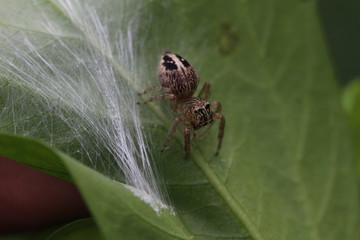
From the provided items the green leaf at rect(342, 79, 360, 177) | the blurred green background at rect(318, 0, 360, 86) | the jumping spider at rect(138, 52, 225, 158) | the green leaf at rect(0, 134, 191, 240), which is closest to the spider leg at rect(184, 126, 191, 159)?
the jumping spider at rect(138, 52, 225, 158)

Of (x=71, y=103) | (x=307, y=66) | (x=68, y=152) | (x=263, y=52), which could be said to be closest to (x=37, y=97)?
(x=71, y=103)

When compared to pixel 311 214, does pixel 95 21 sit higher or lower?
higher

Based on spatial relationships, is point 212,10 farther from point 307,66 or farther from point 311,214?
point 311,214

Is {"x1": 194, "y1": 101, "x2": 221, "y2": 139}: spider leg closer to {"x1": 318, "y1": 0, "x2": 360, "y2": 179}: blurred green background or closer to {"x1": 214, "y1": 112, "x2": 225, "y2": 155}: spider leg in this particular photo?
{"x1": 214, "y1": 112, "x2": 225, "y2": 155}: spider leg

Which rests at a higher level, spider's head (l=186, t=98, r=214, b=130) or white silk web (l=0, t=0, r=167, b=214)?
white silk web (l=0, t=0, r=167, b=214)

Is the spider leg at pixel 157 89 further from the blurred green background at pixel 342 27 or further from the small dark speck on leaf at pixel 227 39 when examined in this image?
the blurred green background at pixel 342 27

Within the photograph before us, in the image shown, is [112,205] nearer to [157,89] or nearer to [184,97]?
[157,89]
